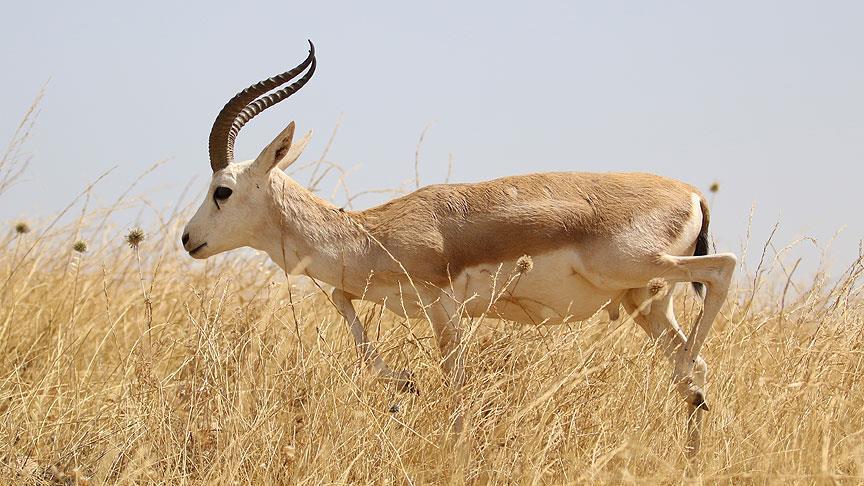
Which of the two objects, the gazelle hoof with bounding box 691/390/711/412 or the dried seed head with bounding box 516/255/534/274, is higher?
the dried seed head with bounding box 516/255/534/274

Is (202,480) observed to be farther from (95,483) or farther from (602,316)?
(602,316)

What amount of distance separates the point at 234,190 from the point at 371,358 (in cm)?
174

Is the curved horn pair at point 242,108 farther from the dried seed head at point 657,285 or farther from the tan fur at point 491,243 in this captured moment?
the dried seed head at point 657,285

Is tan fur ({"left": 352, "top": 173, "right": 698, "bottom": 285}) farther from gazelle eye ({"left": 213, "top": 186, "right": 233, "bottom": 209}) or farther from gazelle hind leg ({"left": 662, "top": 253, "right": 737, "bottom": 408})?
gazelle eye ({"left": 213, "top": 186, "right": 233, "bottom": 209})

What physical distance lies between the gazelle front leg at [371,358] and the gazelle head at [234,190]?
76 centimetres

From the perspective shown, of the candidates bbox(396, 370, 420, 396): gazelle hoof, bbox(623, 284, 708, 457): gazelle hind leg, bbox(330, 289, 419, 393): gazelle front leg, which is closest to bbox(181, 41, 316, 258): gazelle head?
bbox(330, 289, 419, 393): gazelle front leg

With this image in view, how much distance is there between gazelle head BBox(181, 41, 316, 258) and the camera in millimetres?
7070

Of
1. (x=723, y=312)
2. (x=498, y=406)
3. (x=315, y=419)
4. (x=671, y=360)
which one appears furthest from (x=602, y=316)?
(x=315, y=419)

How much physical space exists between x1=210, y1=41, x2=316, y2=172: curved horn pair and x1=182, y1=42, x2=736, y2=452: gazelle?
1cm

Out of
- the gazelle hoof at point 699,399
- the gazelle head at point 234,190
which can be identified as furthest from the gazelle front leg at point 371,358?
the gazelle hoof at point 699,399

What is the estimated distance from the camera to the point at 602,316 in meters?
9.90

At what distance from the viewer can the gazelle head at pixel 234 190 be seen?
23.2 feet

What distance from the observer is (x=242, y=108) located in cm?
727

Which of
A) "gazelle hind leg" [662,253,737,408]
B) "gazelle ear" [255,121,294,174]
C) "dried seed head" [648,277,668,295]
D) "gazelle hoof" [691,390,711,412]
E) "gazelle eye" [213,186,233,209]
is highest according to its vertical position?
"gazelle hind leg" [662,253,737,408]
